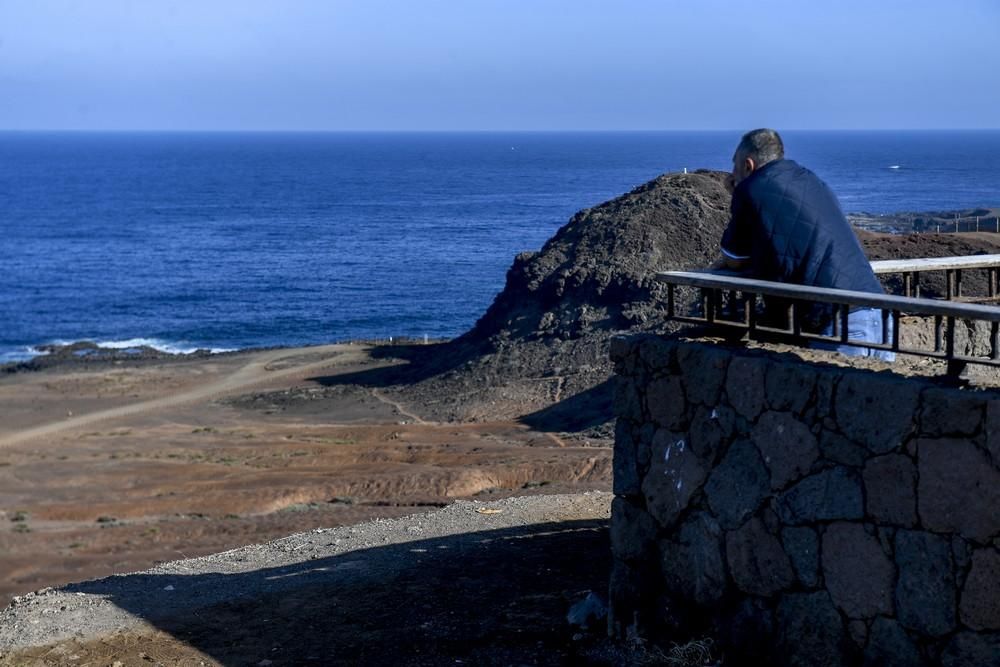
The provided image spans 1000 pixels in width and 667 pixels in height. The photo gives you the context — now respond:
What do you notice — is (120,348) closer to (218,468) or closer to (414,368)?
(414,368)

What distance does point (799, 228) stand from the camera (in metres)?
6.74

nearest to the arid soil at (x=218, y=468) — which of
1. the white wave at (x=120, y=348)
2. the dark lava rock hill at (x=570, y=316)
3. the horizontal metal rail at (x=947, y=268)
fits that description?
the dark lava rock hill at (x=570, y=316)

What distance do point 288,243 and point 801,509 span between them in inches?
3082

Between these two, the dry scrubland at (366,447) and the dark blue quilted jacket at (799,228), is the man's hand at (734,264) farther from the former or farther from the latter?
the dry scrubland at (366,447)

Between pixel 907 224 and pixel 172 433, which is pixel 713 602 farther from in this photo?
pixel 907 224

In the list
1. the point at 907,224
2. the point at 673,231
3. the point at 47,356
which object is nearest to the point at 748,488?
the point at 673,231

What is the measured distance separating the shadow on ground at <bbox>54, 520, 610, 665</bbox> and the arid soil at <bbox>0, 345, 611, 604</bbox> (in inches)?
228

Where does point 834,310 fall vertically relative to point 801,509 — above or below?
above

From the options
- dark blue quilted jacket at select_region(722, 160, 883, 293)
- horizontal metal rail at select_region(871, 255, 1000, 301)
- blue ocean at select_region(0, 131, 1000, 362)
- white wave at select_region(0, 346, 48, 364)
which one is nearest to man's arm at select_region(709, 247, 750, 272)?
dark blue quilted jacket at select_region(722, 160, 883, 293)

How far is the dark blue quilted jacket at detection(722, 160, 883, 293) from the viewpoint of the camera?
668 cm

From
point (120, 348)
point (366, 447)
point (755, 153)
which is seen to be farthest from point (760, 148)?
point (120, 348)

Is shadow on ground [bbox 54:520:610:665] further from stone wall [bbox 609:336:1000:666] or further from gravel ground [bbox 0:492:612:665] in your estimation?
stone wall [bbox 609:336:1000:666]

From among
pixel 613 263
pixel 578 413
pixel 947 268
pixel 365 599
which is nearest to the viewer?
pixel 947 268

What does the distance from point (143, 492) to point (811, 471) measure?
17.2 meters
